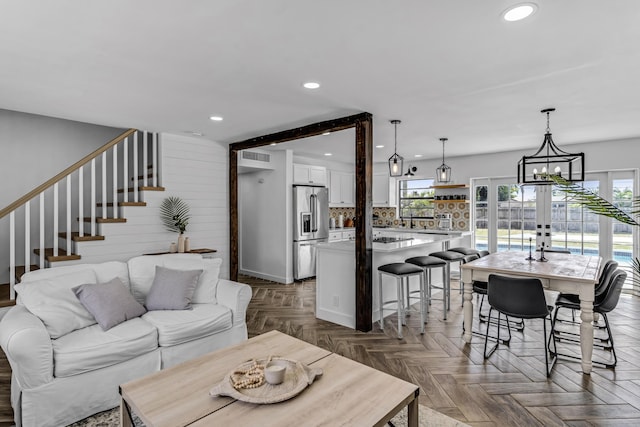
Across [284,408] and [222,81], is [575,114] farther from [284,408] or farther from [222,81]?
[284,408]

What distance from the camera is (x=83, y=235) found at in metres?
4.11

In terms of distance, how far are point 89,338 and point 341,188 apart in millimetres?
5754

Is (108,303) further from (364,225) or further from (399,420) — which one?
(364,225)

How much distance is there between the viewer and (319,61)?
8.16ft

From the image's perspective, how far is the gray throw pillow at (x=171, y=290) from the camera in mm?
2967

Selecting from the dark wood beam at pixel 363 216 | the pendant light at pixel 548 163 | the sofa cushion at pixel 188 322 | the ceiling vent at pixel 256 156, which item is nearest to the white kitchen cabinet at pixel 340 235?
the ceiling vent at pixel 256 156

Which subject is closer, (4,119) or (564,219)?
(4,119)

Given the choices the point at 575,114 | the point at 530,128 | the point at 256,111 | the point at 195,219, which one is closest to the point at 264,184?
the point at 195,219

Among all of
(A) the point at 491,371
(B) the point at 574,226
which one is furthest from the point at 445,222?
(A) the point at 491,371

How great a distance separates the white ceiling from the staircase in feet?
2.09

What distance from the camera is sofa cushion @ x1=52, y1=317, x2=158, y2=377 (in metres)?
2.17

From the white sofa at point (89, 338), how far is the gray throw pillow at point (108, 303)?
5cm

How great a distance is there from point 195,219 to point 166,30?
3527 mm

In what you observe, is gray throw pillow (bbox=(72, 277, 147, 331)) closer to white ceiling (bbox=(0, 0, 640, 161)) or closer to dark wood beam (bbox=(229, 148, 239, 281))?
white ceiling (bbox=(0, 0, 640, 161))
